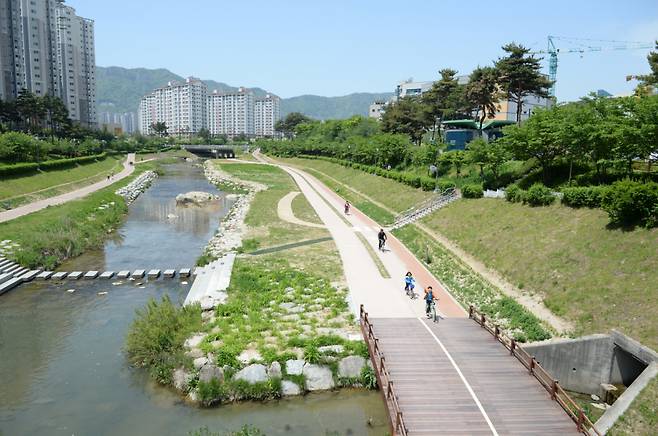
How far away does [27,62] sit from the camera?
129m

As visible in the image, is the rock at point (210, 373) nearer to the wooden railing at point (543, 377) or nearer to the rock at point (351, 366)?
the rock at point (351, 366)

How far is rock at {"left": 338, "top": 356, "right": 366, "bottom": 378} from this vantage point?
54.2ft

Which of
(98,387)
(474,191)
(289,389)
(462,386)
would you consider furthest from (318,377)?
(474,191)

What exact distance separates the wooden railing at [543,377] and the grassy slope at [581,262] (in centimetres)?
110

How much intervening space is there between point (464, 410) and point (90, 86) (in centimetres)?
17652

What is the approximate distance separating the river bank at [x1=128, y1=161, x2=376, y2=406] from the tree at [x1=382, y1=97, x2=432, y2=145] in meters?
48.4

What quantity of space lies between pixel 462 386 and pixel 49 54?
158492 mm

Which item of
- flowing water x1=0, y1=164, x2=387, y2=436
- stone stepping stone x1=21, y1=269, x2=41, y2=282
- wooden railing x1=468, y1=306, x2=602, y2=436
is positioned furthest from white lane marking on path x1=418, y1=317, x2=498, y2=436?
stone stepping stone x1=21, y1=269, x2=41, y2=282

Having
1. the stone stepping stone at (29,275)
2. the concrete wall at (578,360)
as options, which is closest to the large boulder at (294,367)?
the concrete wall at (578,360)

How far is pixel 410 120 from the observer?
69.9 meters

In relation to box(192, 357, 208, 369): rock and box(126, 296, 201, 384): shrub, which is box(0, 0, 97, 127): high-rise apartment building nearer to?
box(126, 296, 201, 384): shrub

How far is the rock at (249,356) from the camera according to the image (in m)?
16.5

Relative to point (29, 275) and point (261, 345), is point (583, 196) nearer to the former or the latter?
point (261, 345)

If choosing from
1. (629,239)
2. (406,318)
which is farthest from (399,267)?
(629,239)
